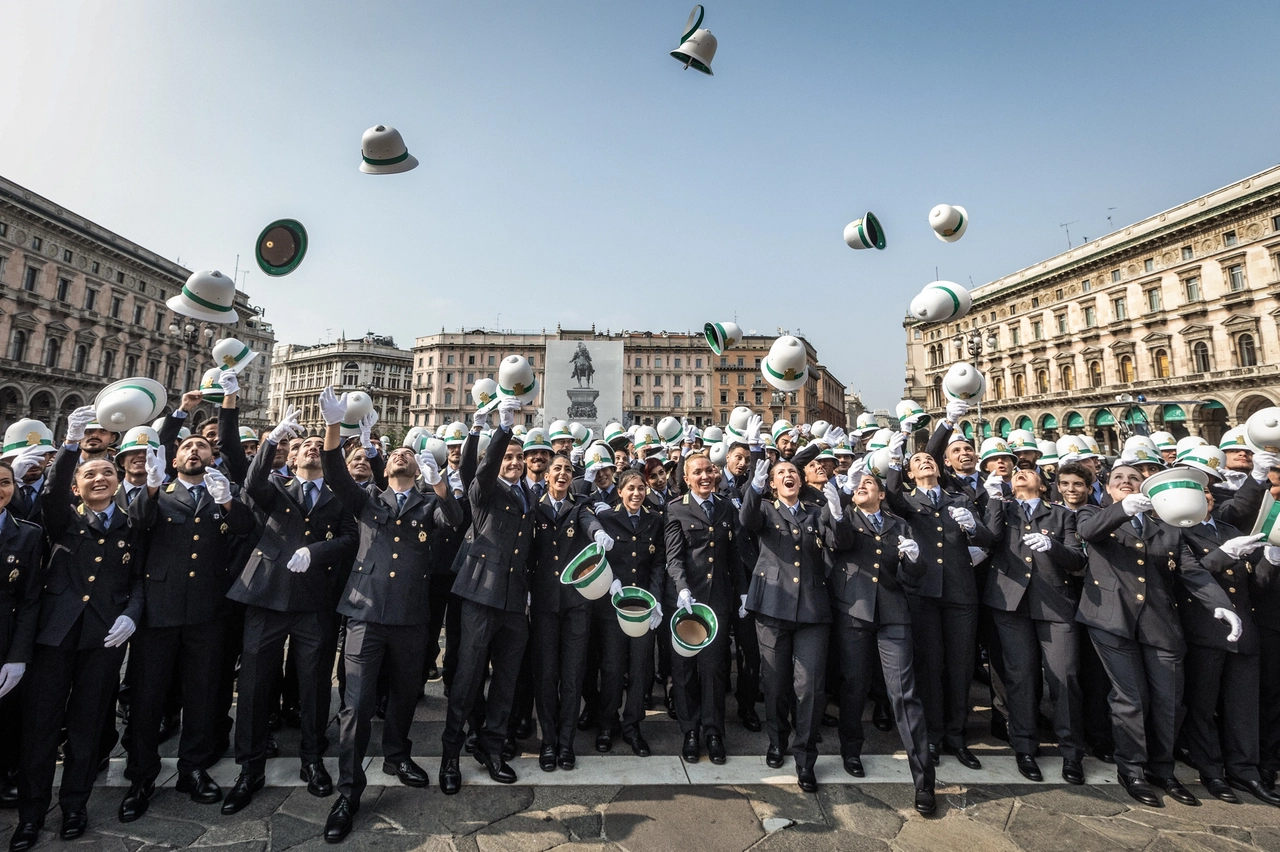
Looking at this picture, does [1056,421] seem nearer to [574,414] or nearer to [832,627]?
[574,414]

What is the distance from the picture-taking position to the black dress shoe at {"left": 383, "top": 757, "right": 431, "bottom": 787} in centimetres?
394

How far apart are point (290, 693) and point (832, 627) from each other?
4.69m

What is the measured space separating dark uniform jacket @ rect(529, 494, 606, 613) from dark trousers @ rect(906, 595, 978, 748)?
2.51 meters

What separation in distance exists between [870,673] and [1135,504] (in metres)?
2.12

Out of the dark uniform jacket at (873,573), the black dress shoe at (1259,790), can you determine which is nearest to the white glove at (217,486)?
the dark uniform jacket at (873,573)

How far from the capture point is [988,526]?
15.3 ft

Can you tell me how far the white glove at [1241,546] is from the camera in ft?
13.1

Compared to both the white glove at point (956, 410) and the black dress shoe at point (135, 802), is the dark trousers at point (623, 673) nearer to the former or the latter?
the black dress shoe at point (135, 802)

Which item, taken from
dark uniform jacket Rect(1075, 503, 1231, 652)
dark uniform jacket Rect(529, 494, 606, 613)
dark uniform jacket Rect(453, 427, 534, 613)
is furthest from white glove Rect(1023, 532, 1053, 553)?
dark uniform jacket Rect(453, 427, 534, 613)

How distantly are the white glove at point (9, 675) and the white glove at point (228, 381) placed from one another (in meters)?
2.13

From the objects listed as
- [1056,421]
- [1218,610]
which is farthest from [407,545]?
[1056,421]

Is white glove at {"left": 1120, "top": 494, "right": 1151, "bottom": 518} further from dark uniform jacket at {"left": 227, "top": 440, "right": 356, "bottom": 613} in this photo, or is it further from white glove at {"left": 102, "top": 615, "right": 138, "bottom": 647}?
white glove at {"left": 102, "top": 615, "right": 138, "bottom": 647}

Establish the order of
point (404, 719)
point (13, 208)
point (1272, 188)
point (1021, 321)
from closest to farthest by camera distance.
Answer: point (404, 719) < point (1272, 188) < point (13, 208) < point (1021, 321)

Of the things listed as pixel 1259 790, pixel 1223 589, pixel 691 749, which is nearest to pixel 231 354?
pixel 691 749
